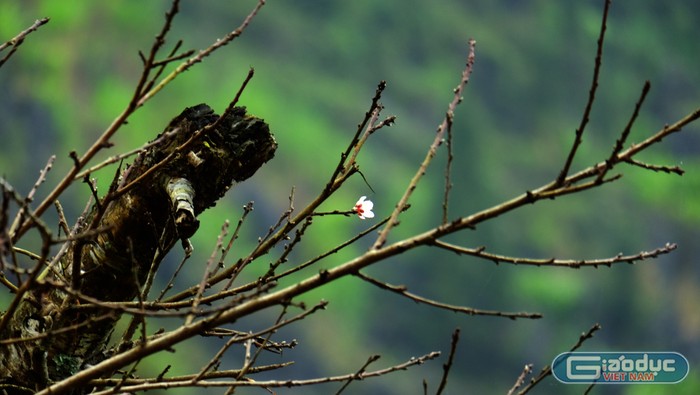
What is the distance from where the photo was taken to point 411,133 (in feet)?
78.0

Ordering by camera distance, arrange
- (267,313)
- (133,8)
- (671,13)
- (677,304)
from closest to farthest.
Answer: (267,313), (677,304), (133,8), (671,13)

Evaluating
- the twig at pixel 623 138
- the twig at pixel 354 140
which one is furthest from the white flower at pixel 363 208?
the twig at pixel 623 138

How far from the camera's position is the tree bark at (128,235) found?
5.13 feet

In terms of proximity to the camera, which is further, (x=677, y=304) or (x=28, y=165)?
(x=677, y=304)

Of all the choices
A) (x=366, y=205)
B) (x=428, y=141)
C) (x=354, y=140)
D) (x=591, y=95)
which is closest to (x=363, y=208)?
(x=366, y=205)

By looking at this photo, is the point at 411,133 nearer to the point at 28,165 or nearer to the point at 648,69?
the point at 648,69

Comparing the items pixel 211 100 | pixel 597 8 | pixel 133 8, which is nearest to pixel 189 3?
pixel 133 8

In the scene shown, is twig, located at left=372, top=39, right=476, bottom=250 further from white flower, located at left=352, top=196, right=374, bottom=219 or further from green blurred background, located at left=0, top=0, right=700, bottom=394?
green blurred background, located at left=0, top=0, right=700, bottom=394

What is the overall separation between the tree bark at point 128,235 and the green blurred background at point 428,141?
51.3ft

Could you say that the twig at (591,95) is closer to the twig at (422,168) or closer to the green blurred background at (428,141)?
the twig at (422,168)

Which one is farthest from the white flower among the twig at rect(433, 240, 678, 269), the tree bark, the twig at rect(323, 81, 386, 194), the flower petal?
the twig at rect(433, 240, 678, 269)

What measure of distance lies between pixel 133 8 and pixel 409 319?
13141 mm

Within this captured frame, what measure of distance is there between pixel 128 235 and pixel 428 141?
2303 centimetres

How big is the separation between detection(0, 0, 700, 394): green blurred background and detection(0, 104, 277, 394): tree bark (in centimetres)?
1565
